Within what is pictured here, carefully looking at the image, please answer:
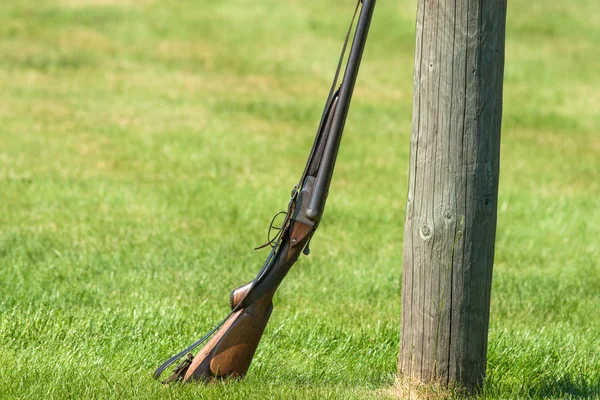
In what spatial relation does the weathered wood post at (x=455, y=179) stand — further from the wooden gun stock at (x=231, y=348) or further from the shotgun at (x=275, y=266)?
the wooden gun stock at (x=231, y=348)

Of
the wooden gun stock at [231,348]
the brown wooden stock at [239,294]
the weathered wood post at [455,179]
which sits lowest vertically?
the wooden gun stock at [231,348]

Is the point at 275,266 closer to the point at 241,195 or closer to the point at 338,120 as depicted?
the point at 338,120

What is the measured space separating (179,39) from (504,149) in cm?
772

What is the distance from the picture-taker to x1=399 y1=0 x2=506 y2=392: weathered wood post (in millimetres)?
3982

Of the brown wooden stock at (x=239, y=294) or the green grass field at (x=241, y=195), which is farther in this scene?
the green grass field at (x=241, y=195)

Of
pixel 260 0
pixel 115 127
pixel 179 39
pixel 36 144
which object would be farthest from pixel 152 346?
pixel 260 0

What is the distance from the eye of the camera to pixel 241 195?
931 cm

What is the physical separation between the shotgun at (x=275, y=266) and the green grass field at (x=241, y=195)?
132mm

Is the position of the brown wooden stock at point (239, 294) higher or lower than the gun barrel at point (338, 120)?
lower

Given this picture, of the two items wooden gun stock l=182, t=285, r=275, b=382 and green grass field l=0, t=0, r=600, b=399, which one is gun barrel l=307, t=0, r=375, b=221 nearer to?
wooden gun stock l=182, t=285, r=275, b=382

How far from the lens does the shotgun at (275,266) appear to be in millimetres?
4074

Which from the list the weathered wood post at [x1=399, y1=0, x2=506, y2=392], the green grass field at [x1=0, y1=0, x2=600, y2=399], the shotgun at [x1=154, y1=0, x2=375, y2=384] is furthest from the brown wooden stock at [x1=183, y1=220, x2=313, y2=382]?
the weathered wood post at [x1=399, y1=0, x2=506, y2=392]

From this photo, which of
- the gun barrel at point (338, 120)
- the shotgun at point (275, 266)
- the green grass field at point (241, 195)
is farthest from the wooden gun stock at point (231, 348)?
the gun barrel at point (338, 120)

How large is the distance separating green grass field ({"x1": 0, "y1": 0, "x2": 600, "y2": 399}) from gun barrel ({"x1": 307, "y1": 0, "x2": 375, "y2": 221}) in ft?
2.84
